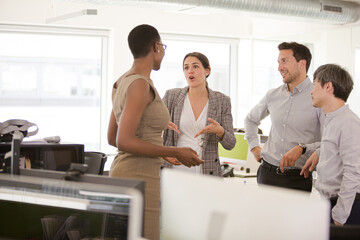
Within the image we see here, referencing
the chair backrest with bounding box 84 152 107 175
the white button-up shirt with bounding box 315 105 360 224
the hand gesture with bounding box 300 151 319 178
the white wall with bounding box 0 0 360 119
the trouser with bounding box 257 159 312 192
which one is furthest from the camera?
the white wall with bounding box 0 0 360 119

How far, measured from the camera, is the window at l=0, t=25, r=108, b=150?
23.7ft

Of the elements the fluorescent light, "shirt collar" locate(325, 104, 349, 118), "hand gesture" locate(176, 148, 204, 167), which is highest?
the fluorescent light

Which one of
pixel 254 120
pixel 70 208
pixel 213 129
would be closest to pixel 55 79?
pixel 254 120

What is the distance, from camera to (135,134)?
192cm

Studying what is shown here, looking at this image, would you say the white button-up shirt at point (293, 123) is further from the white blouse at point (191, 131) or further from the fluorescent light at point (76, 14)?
the fluorescent light at point (76, 14)

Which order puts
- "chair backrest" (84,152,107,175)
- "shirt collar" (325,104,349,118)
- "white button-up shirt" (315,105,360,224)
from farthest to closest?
1. "chair backrest" (84,152,107,175)
2. "shirt collar" (325,104,349,118)
3. "white button-up shirt" (315,105,360,224)

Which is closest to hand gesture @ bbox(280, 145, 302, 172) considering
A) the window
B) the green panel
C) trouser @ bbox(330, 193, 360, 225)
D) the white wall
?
trouser @ bbox(330, 193, 360, 225)

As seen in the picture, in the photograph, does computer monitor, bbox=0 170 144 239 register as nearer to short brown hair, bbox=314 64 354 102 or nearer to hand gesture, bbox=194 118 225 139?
hand gesture, bbox=194 118 225 139

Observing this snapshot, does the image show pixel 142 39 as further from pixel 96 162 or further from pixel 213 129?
pixel 96 162

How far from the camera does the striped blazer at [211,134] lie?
2.93 metres

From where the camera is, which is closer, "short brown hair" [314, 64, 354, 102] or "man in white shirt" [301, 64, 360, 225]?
"man in white shirt" [301, 64, 360, 225]

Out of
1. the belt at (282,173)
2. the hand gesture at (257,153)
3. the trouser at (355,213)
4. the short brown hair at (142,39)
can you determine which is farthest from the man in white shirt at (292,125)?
the short brown hair at (142,39)

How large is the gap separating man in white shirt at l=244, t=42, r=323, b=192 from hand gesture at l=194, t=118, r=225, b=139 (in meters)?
0.40

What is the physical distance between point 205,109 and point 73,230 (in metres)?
1.51
